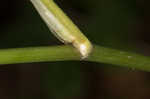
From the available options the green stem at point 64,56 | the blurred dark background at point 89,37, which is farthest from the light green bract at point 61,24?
the blurred dark background at point 89,37

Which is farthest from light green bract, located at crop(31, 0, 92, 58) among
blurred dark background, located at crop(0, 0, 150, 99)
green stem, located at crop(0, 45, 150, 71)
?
blurred dark background, located at crop(0, 0, 150, 99)

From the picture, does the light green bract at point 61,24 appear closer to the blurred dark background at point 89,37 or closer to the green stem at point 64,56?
the green stem at point 64,56

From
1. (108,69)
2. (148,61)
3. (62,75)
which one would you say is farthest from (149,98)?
(148,61)

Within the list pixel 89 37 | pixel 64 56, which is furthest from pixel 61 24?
pixel 89 37

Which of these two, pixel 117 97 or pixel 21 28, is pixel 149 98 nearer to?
pixel 117 97

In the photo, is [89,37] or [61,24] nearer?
[61,24]

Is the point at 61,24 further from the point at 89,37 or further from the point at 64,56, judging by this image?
the point at 89,37
